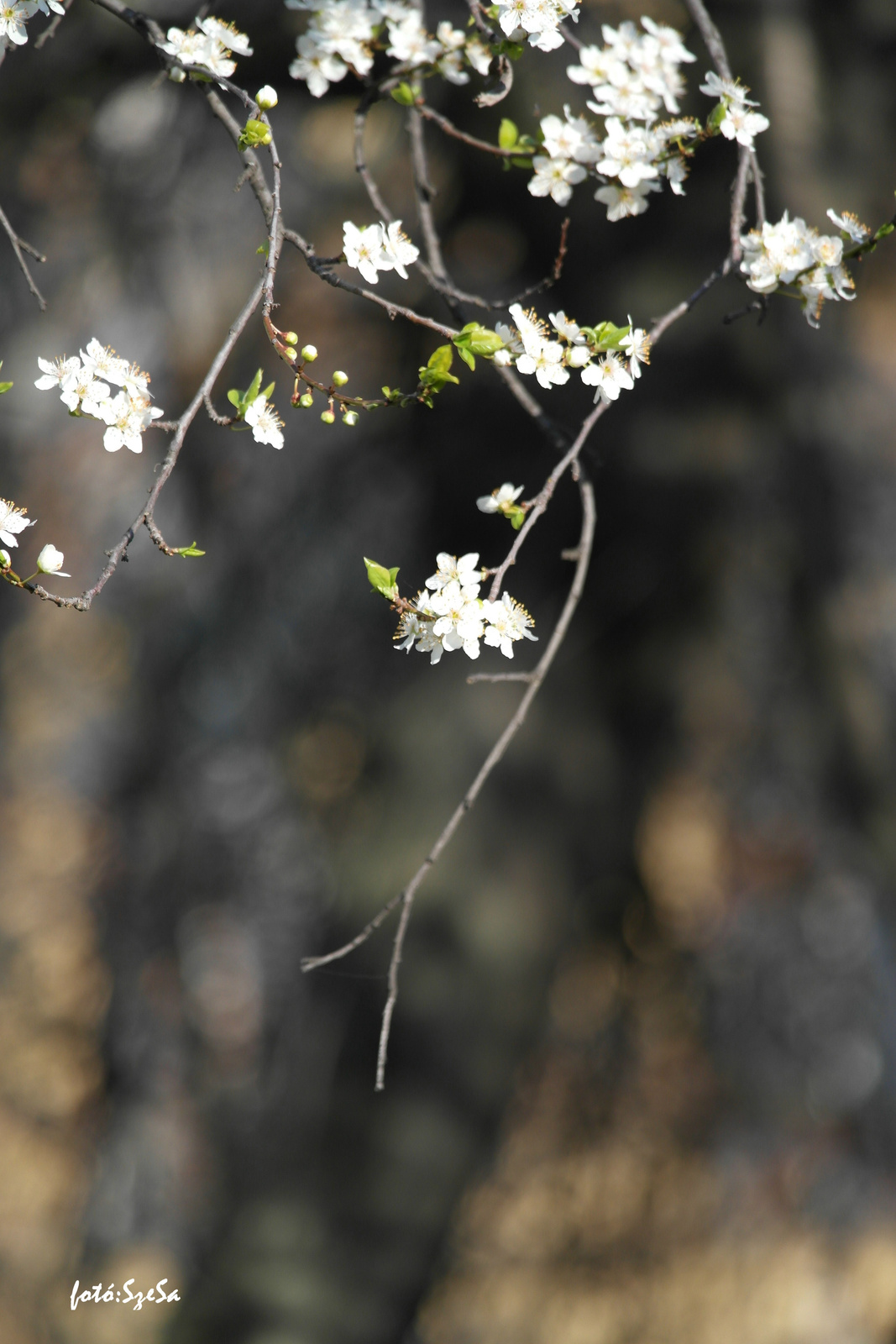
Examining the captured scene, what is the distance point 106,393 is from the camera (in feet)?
1.67

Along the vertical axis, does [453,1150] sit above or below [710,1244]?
above

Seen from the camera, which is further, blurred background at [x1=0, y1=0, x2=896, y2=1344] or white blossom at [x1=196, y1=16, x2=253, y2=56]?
blurred background at [x1=0, y1=0, x2=896, y2=1344]

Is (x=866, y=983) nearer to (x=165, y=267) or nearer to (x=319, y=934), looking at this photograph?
(x=319, y=934)

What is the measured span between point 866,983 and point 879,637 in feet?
1.91

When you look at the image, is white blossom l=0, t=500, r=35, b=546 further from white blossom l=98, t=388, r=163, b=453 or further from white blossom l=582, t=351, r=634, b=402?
white blossom l=582, t=351, r=634, b=402

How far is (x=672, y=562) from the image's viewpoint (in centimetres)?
146

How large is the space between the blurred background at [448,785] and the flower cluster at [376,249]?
87 centimetres

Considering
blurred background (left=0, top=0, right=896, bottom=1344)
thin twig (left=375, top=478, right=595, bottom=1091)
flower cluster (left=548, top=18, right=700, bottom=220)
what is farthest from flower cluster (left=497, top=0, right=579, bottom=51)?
blurred background (left=0, top=0, right=896, bottom=1344)

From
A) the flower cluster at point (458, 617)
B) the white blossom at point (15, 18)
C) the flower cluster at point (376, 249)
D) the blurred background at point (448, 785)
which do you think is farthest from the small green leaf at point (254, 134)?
the blurred background at point (448, 785)

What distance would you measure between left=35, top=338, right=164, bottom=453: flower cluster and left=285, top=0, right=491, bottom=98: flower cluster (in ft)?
1.00

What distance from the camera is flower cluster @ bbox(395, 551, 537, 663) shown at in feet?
1.60

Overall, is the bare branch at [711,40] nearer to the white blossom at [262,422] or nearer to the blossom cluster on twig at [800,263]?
the blossom cluster on twig at [800,263]

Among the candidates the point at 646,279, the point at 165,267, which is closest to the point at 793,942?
the point at 646,279

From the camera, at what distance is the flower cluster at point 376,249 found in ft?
1.66
